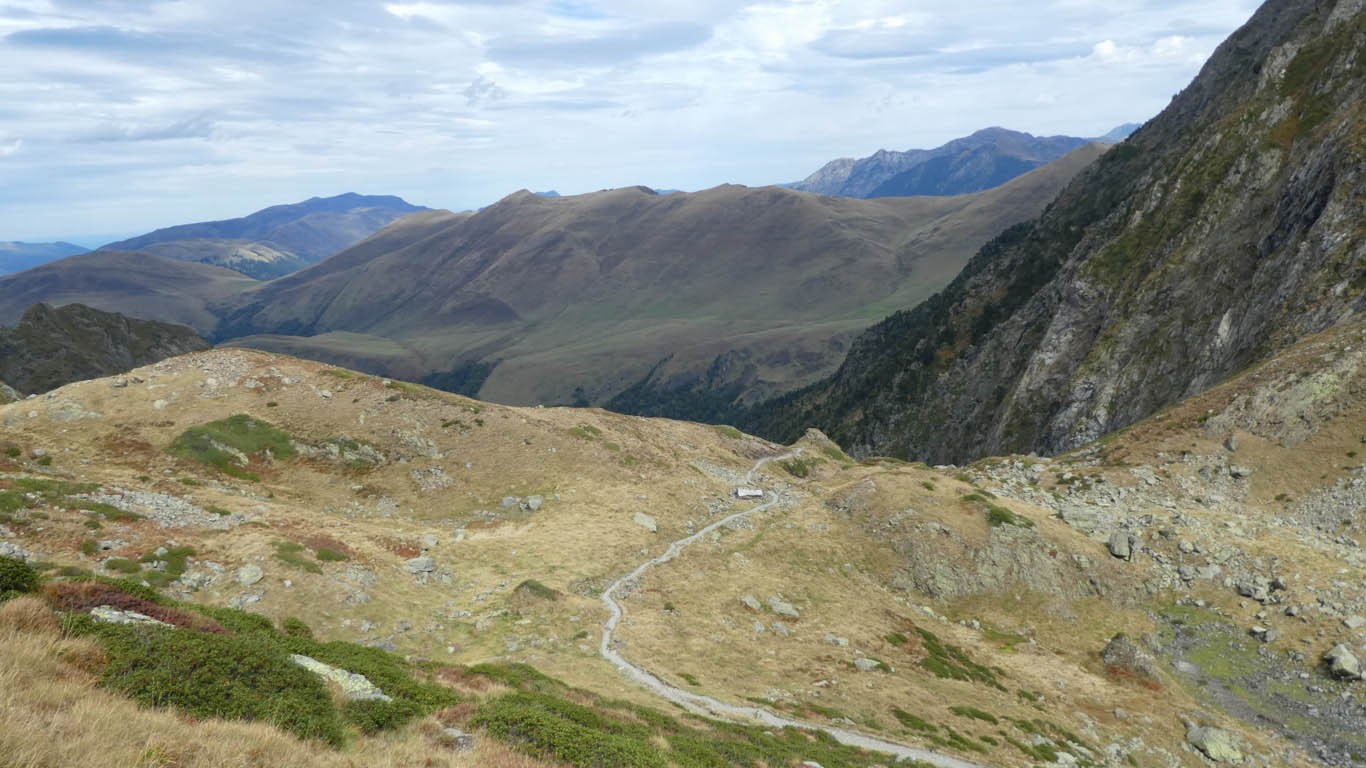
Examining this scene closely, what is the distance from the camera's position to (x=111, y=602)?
18.4m

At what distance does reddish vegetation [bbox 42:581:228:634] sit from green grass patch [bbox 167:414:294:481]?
38970mm

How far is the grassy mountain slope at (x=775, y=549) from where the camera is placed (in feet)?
115

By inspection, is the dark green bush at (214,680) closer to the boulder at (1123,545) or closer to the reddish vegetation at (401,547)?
the reddish vegetation at (401,547)

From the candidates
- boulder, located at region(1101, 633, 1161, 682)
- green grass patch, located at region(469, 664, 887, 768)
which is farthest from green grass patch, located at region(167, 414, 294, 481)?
boulder, located at region(1101, 633, 1161, 682)

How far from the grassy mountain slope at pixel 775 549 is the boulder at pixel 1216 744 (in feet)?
2.66

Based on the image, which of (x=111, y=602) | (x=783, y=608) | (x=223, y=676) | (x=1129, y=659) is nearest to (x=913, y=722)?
(x=783, y=608)

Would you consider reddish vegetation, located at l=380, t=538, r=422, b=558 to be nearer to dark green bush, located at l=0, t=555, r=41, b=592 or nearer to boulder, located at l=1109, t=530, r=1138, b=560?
dark green bush, located at l=0, t=555, r=41, b=592

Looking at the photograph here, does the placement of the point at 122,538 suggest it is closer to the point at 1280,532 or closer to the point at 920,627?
the point at 920,627

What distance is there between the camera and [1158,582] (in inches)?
2077

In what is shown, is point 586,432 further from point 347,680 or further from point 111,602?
point 111,602

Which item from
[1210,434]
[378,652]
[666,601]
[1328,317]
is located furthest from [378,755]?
[1328,317]

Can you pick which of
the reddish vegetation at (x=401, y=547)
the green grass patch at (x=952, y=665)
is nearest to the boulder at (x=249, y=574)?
the reddish vegetation at (x=401, y=547)

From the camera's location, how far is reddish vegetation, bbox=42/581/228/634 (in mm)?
17219

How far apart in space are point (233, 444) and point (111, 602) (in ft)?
141
